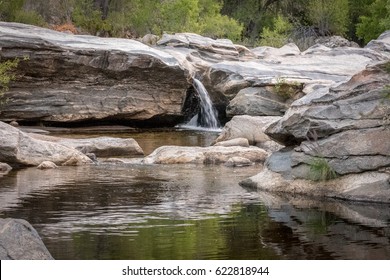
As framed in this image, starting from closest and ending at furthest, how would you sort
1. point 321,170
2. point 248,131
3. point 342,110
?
point 321,170 < point 342,110 < point 248,131

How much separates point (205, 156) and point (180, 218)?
24.9 ft

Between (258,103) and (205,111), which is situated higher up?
(258,103)

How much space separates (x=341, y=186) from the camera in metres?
14.9

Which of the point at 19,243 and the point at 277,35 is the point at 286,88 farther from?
the point at 19,243

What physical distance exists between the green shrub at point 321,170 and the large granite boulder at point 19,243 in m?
7.37

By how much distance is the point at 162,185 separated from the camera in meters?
16.4

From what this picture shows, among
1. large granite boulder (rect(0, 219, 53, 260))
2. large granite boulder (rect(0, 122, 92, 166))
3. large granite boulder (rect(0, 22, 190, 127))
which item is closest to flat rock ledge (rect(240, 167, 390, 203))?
large granite boulder (rect(0, 122, 92, 166))

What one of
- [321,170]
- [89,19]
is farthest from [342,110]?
[89,19]

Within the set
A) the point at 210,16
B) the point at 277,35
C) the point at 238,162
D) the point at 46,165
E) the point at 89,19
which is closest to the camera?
the point at 46,165

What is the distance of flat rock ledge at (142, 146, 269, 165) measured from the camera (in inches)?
799

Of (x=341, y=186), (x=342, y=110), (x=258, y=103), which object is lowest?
(x=341, y=186)

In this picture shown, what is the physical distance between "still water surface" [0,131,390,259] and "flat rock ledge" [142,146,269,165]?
176 centimetres

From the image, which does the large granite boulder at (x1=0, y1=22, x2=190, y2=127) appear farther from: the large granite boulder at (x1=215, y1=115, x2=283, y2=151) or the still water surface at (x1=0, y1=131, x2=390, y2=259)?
the still water surface at (x1=0, y1=131, x2=390, y2=259)
